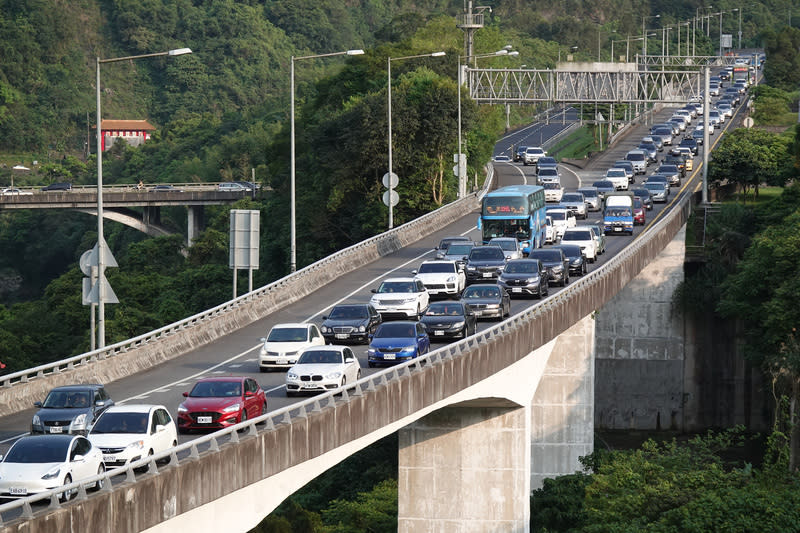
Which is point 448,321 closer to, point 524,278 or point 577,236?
point 524,278

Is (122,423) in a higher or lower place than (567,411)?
higher

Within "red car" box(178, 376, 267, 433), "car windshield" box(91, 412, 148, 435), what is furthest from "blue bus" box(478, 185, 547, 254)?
"car windshield" box(91, 412, 148, 435)

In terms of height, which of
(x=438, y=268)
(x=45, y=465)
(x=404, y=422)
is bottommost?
(x=404, y=422)

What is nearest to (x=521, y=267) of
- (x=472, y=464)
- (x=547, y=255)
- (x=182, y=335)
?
(x=547, y=255)

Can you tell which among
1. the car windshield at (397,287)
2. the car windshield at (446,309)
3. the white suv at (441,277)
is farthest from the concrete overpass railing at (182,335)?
the car windshield at (446,309)

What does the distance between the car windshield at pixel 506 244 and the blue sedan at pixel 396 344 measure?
19.7 metres

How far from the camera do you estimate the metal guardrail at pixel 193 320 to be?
118 ft

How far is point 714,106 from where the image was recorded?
149625 mm

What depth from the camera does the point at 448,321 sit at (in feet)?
144

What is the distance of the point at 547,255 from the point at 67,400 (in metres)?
29.1

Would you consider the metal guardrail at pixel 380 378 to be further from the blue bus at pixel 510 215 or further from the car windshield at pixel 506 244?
the blue bus at pixel 510 215

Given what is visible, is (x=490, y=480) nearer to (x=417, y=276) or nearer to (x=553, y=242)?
(x=417, y=276)

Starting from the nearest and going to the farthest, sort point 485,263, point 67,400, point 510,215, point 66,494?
point 66,494
point 67,400
point 485,263
point 510,215

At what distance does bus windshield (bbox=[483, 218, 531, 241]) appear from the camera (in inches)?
2525
